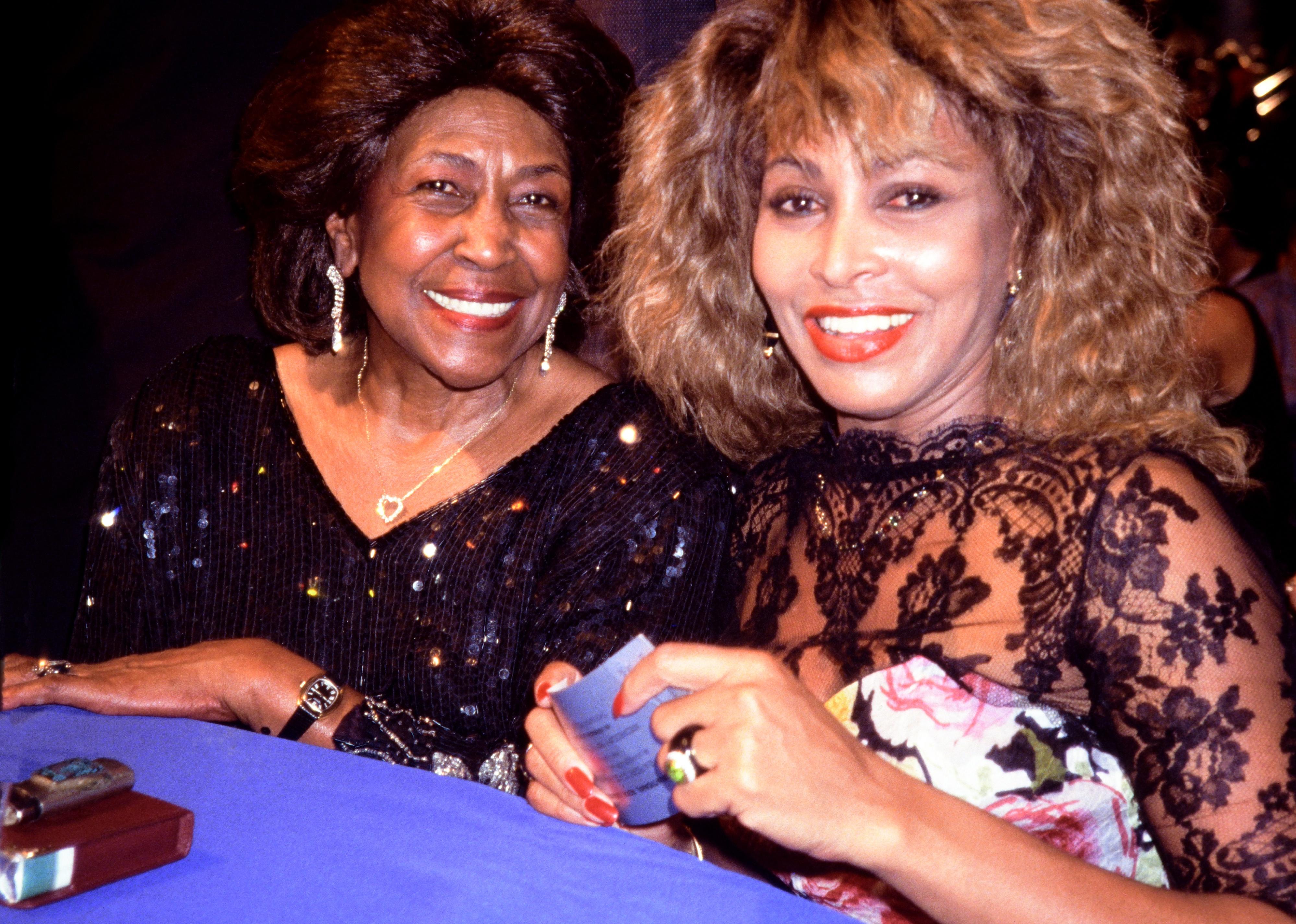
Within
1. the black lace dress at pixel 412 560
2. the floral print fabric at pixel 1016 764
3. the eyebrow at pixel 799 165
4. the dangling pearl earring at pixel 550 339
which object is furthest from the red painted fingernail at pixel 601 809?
the dangling pearl earring at pixel 550 339

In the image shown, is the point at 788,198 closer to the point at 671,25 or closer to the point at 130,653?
the point at 671,25

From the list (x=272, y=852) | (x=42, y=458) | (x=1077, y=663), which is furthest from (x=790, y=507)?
(x=42, y=458)

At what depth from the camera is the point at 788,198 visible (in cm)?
178

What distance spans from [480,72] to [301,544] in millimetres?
972

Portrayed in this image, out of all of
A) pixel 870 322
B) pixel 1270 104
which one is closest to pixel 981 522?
pixel 870 322

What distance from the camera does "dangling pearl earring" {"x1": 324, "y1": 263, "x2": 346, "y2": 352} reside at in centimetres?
256

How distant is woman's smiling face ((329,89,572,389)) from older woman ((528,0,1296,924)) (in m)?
0.40

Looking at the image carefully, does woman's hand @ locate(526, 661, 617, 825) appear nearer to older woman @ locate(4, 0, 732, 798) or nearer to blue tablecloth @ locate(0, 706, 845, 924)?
blue tablecloth @ locate(0, 706, 845, 924)

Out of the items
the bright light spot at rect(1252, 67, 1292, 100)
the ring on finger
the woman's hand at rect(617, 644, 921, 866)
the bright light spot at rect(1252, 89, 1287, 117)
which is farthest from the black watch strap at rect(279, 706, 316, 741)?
the bright light spot at rect(1252, 67, 1292, 100)

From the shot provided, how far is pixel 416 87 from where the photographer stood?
2307 mm

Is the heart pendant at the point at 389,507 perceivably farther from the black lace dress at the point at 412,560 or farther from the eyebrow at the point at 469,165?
the eyebrow at the point at 469,165

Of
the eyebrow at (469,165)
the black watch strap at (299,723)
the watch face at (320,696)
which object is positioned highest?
the eyebrow at (469,165)

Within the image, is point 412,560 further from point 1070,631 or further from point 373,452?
point 1070,631

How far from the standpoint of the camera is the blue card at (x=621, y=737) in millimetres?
1268
